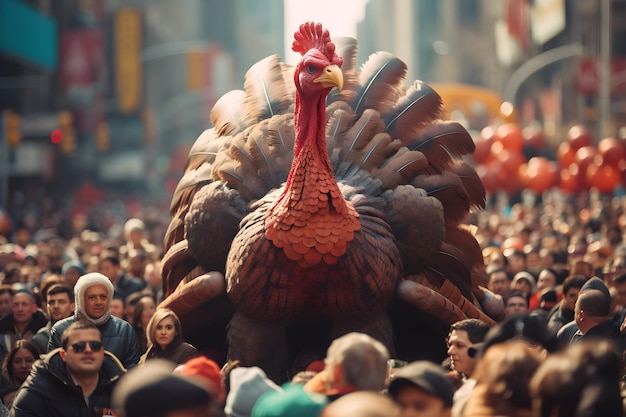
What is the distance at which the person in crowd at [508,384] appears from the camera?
5.28 meters

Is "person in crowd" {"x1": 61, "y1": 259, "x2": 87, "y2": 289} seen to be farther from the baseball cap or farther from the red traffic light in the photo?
the red traffic light

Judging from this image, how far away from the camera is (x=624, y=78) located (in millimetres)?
52469

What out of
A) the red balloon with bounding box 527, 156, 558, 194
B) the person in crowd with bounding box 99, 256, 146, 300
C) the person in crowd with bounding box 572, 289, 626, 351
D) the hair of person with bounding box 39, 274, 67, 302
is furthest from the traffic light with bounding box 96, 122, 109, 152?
the person in crowd with bounding box 572, 289, 626, 351

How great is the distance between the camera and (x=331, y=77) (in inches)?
340

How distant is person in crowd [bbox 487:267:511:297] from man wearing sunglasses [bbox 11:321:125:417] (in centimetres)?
546

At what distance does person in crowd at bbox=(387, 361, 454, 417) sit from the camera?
18.0ft

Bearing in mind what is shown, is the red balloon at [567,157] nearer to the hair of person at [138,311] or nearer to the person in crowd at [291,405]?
the hair of person at [138,311]

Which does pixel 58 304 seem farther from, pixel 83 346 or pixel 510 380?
pixel 510 380

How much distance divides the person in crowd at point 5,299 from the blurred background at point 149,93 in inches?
169

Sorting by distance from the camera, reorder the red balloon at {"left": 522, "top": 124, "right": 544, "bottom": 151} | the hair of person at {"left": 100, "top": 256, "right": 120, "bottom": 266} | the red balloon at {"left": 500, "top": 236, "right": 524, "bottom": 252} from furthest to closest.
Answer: the red balloon at {"left": 522, "top": 124, "right": 544, "bottom": 151} < the red balloon at {"left": 500, "top": 236, "right": 524, "bottom": 252} < the hair of person at {"left": 100, "top": 256, "right": 120, "bottom": 266}

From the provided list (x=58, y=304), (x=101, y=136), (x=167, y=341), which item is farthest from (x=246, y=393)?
(x=101, y=136)

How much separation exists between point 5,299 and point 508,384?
Answer: 6.54m

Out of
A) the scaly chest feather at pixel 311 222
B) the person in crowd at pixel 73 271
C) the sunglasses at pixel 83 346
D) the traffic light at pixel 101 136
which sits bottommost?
the traffic light at pixel 101 136

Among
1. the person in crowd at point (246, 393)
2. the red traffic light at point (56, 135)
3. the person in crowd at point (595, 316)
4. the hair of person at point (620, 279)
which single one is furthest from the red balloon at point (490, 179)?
the person in crowd at point (246, 393)
